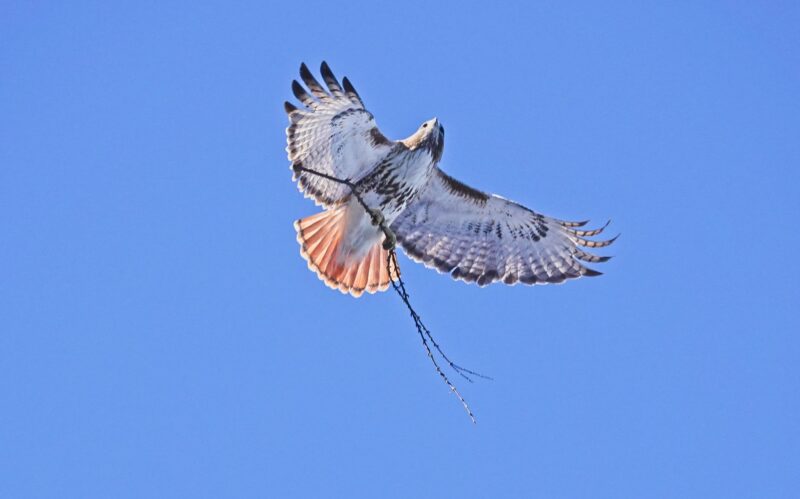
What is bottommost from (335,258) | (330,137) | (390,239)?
(390,239)

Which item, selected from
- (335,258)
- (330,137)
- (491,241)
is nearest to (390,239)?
(330,137)

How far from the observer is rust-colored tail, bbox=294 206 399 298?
9570 mm

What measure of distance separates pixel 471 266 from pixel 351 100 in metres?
2.53

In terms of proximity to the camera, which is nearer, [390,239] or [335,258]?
[390,239]

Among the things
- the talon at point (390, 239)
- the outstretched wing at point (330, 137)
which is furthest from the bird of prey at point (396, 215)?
the talon at point (390, 239)

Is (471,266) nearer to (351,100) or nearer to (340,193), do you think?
(340,193)

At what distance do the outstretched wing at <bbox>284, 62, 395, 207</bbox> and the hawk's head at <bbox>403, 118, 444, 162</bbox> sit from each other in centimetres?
24

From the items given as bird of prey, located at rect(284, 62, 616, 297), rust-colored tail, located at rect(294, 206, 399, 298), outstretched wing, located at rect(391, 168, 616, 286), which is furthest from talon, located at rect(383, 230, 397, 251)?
outstretched wing, located at rect(391, 168, 616, 286)

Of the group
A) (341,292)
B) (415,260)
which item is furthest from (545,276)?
(341,292)

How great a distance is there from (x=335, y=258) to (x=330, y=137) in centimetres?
129

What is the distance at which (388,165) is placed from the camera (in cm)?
→ 916

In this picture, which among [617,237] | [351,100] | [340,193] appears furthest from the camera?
[617,237]

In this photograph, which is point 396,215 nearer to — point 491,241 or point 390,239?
point 491,241

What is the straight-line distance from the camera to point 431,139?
29.9 ft
